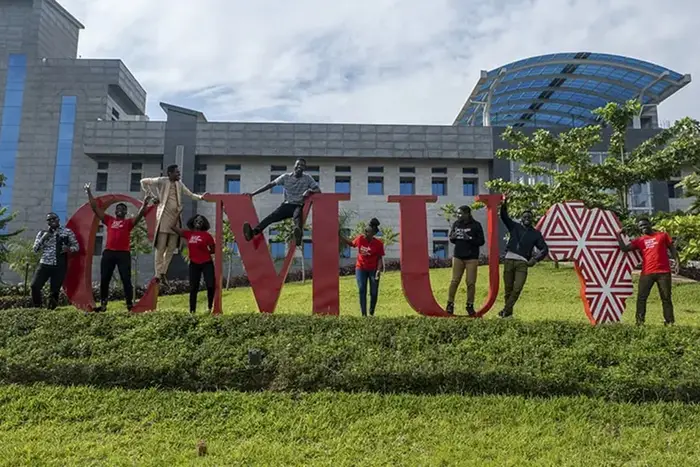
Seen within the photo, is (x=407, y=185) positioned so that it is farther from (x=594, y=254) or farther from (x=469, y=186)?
(x=594, y=254)

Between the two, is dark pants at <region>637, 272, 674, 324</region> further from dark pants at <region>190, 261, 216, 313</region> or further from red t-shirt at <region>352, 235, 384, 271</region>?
dark pants at <region>190, 261, 216, 313</region>

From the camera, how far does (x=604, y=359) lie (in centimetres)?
584

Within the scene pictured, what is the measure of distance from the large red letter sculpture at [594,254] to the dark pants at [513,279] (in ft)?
1.66

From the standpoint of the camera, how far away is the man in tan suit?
7.99m

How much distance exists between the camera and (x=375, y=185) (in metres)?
33.8

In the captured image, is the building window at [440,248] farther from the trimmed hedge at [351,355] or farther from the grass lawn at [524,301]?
the trimmed hedge at [351,355]

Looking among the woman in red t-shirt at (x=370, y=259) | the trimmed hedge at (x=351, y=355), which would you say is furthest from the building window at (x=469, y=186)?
the trimmed hedge at (x=351, y=355)

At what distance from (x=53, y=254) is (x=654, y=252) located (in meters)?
8.43

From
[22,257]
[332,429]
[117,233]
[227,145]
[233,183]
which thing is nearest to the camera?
[332,429]

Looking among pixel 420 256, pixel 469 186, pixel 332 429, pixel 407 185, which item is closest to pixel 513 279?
pixel 420 256

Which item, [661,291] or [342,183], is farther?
[342,183]

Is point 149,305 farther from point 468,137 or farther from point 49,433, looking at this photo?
point 468,137

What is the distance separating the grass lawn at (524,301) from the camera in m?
12.0

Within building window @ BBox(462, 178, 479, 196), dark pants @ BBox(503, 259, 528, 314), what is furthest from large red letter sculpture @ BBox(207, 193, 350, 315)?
building window @ BBox(462, 178, 479, 196)
